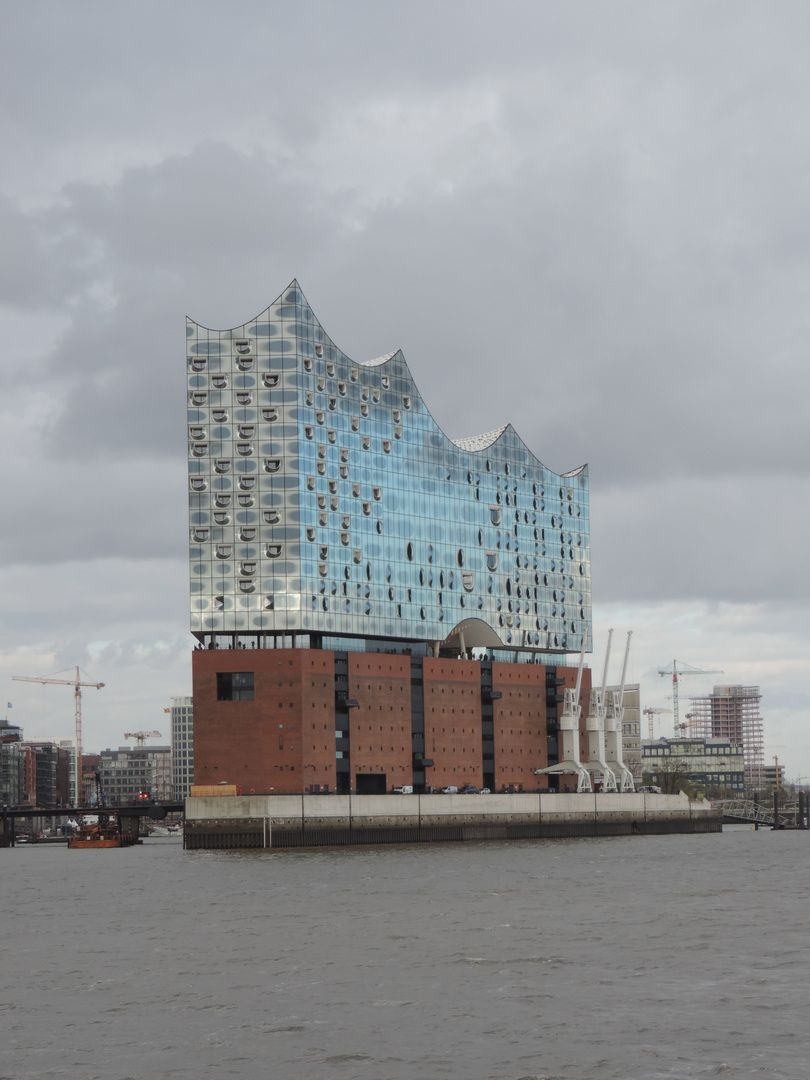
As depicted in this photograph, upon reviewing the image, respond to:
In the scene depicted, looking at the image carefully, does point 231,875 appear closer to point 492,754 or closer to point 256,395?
point 256,395

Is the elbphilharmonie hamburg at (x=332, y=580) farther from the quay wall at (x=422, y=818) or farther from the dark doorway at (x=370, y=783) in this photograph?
the quay wall at (x=422, y=818)

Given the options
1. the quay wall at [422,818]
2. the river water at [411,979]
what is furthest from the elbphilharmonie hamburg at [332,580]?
the river water at [411,979]

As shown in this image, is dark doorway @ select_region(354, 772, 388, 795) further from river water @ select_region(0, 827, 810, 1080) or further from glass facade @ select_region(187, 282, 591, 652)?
river water @ select_region(0, 827, 810, 1080)

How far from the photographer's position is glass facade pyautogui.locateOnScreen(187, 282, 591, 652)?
13400cm

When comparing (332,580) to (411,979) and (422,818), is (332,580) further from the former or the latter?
(411,979)

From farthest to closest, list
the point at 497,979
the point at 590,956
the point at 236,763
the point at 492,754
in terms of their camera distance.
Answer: the point at 492,754
the point at 236,763
the point at 590,956
the point at 497,979

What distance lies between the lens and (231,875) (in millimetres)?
88125

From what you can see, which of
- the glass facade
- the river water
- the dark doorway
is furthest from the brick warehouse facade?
the river water

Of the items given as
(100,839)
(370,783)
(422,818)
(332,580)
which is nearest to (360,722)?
(370,783)

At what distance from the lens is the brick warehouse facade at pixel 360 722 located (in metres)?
130

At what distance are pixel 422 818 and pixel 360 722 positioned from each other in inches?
421

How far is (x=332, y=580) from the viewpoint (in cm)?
13788

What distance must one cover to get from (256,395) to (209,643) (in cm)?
2351

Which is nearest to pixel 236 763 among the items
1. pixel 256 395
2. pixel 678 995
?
pixel 256 395
